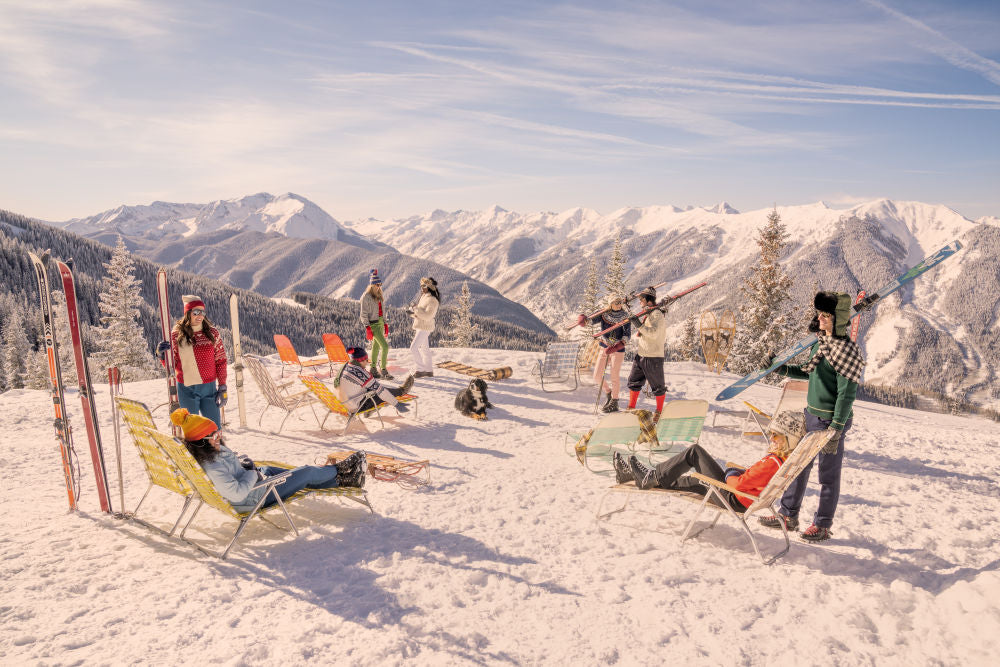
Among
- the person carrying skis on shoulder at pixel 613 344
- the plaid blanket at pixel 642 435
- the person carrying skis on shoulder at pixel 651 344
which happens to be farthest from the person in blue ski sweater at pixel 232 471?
the person carrying skis on shoulder at pixel 613 344

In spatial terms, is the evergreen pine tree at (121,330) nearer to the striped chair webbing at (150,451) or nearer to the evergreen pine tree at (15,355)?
the evergreen pine tree at (15,355)

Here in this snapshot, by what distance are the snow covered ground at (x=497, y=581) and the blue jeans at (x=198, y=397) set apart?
1112mm

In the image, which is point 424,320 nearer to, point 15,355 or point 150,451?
point 150,451

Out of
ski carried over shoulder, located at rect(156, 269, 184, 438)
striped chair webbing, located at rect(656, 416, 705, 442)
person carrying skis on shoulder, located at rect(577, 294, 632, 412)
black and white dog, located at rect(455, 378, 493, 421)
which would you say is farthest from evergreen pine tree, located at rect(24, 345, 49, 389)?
striped chair webbing, located at rect(656, 416, 705, 442)

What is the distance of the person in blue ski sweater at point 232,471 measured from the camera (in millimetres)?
4527

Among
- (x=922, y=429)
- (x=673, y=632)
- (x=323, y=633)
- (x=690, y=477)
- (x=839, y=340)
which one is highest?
(x=839, y=340)

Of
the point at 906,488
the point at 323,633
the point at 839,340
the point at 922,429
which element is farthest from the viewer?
the point at 922,429

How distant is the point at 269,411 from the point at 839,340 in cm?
981

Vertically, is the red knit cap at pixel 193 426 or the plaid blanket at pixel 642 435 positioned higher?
the red knit cap at pixel 193 426

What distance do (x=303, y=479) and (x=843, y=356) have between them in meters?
5.54

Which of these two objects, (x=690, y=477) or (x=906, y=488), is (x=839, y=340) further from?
(x=906, y=488)

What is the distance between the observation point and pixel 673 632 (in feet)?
12.9

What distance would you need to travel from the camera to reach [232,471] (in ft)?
15.5

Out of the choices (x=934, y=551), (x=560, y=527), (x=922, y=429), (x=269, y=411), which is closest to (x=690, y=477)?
(x=560, y=527)
